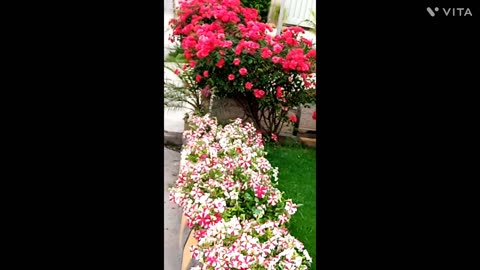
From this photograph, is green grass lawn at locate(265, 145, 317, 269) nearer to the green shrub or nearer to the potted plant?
the potted plant

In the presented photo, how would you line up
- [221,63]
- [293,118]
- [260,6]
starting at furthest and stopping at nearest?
[293,118] < [221,63] < [260,6]

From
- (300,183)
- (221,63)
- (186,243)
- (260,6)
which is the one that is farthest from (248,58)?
(186,243)

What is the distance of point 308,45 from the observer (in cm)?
261

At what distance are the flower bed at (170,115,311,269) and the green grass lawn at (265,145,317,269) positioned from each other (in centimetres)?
14

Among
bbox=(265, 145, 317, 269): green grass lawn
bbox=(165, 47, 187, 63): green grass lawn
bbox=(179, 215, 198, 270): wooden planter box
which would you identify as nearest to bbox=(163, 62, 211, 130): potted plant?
bbox=(165, 47, 187, 63): green grass lawn

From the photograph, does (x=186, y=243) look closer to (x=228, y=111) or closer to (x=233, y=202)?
(x=233, y=202)

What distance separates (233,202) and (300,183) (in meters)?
0.49

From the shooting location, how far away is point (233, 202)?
6.48ft

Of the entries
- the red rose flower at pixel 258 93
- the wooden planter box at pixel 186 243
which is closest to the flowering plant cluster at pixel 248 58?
the red rose flower at pixel 258 93

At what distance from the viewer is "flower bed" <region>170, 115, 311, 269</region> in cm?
160

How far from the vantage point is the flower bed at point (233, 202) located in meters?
1.60

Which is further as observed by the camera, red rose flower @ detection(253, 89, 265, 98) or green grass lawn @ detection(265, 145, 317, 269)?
red rose flower @ detection(253, 89, 265, 98)
